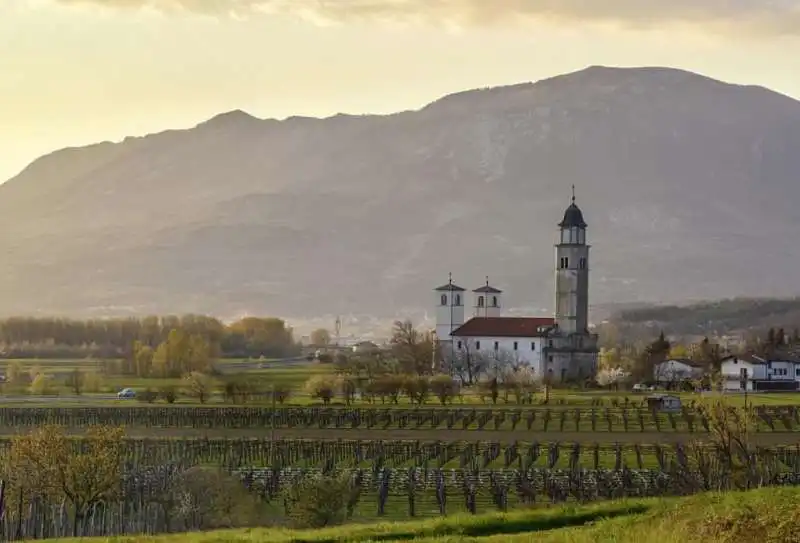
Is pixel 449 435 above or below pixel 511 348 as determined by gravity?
below

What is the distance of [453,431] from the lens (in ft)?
187

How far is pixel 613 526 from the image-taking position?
19516 mm

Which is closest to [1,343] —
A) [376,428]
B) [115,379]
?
[115,379]

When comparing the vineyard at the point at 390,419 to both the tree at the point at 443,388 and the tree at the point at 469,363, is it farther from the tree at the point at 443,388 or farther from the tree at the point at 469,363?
the tree at the point at 469,363

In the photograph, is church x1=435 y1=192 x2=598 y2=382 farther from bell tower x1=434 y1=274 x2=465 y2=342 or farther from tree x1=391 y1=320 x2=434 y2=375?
bell tower x1=434 y1=274 x2=465 y2=342

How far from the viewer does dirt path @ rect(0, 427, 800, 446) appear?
172 ft

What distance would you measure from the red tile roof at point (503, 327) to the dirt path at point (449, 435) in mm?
44904

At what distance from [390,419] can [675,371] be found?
35.4 metres

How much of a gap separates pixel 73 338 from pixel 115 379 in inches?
1499

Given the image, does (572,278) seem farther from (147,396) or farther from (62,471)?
(62,471)

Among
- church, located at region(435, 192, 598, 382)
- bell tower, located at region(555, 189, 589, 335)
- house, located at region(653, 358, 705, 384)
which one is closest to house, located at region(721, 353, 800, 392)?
house, located at region(653, 358, 705, 384)

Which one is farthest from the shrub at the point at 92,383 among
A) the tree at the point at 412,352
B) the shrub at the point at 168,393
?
the tree at the point at 412,352

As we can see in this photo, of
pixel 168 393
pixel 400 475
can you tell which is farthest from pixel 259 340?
pixel 400 475

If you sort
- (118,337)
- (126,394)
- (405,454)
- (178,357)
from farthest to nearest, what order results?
(118,337) < (178,357) < (126,394) < (405,454)
